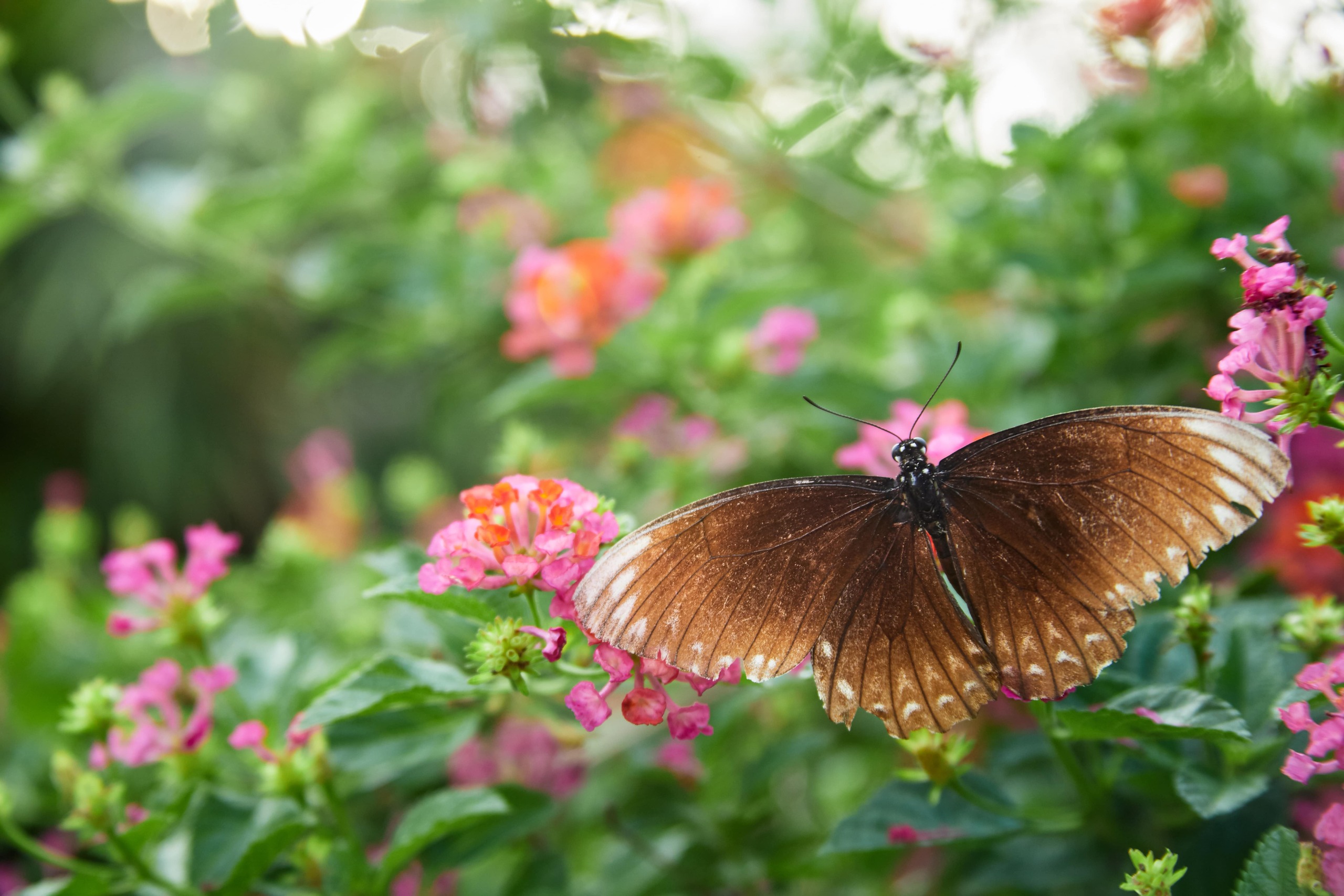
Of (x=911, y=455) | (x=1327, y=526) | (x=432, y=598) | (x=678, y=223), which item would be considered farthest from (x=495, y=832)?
(x=678, y=223)

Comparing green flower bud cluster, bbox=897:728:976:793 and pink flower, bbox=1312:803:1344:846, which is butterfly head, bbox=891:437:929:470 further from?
pink flower, bbox=1312:803:1344:846

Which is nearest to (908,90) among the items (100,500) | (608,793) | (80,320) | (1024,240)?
(1024,240)

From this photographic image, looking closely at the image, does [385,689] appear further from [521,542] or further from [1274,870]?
[1274,870]

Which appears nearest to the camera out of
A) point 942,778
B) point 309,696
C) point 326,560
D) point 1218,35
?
point 942,778

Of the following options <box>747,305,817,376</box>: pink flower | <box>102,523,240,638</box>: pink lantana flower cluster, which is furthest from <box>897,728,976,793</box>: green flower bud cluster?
<box>102,523,240,638</box>: pink lantana flower cluster

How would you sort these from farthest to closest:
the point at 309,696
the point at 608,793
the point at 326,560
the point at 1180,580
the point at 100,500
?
the point at 100,500 → the point at 326,560 → the point at 608,793 → the point at 309,696 → the point at 1180,580

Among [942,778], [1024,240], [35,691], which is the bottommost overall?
[942,778]

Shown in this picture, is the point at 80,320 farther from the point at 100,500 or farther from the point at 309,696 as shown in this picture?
the point at 309,696
